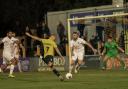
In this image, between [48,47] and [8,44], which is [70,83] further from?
[8,44]

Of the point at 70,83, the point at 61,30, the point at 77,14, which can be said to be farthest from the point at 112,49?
the point at 70,83

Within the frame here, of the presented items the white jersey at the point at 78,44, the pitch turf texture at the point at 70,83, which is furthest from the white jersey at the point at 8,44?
the pitch turf texture at the point at 70,83

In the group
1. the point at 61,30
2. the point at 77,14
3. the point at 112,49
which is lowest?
the point at 112,49

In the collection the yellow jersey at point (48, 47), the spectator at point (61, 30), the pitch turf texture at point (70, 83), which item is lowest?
the pitch turf texture at point (70, 83)

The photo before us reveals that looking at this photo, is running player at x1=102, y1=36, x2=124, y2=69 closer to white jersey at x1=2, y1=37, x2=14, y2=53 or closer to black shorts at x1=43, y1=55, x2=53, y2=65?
white jersey at x1=2, y1=37, x2=14, y2=53

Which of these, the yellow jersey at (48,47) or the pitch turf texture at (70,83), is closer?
the pitch turf texture at (70,83)

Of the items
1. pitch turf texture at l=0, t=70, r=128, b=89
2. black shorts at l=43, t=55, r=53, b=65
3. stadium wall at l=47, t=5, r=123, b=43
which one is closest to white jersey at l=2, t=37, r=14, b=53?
A: pitch turf texture at l=0, t=70, r=128, b=89

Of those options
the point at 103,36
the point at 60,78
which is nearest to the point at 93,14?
the point at 103,36

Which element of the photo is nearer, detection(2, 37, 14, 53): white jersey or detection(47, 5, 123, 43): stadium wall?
detection(2, 37, 14, 53): white jersey

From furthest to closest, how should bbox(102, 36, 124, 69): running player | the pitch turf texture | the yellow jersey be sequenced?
1. bbox(102, 36, 124, 69): running player
2. the yellow jersey
3. the pitch turf texture

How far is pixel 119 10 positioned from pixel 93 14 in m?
2.31

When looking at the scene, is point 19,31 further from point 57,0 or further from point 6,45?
point 6,45

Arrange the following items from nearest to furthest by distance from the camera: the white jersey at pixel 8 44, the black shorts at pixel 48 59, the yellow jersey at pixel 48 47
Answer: the black shorts at pixel 48 59 < the yellow jersey at pixel 48 47 < the white jersey at pixel 8 44

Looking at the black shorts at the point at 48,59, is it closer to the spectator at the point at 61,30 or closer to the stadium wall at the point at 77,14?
the stadium wall at the point at 77,14
